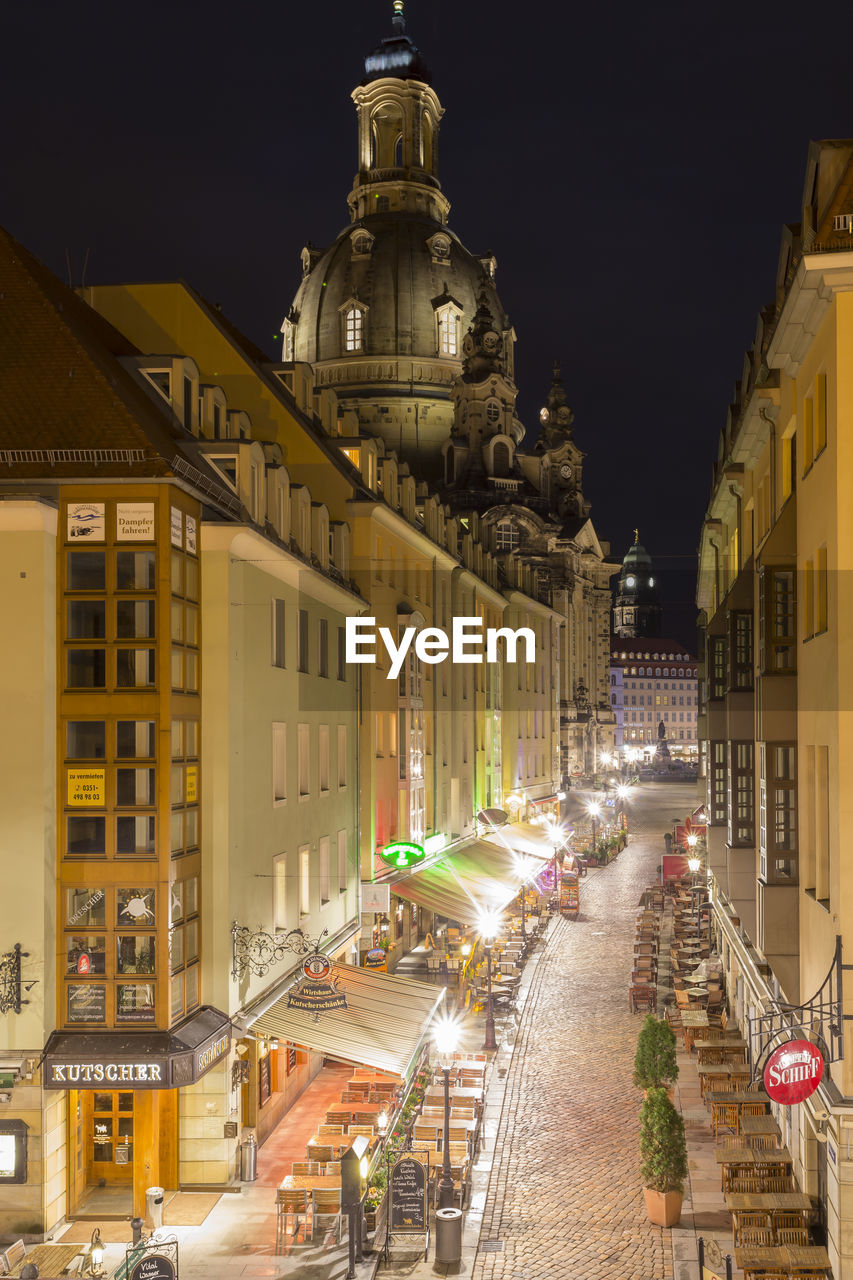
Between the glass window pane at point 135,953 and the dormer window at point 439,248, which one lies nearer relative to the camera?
the glass window pane at point 135,953

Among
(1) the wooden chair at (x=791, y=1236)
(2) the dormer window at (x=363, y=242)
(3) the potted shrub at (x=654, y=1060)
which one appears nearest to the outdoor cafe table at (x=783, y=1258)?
(1) the wooden chair at (x=791, y=1236)

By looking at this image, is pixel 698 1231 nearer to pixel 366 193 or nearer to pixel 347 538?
pixel 347 538

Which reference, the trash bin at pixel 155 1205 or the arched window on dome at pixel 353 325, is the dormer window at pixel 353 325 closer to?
the arched window on dome at pixel 353 325

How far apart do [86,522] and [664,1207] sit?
48.9 ft

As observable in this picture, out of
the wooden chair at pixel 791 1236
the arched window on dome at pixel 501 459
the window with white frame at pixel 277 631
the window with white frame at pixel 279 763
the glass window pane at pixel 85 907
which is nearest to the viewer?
the wooden chair at pixel 791 1236

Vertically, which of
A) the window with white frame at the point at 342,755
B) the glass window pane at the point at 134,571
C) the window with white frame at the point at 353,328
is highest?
the window with white frame at the point at 353,328

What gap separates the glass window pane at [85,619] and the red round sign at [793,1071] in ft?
41.1

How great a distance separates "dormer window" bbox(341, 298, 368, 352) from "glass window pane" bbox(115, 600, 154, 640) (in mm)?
91938

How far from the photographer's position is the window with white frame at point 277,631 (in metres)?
29.0

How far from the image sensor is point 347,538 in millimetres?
37250

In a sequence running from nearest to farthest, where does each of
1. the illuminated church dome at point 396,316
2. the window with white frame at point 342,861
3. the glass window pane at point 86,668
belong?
the glass window pane at point 86,668 → the window with white frame at point 342,861 → the illuminated church dome at point 396,316

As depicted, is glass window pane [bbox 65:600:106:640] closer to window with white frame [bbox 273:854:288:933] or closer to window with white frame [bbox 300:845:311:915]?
window with white frame [bbox 273:854:288:933]

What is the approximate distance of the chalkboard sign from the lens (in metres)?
22.2

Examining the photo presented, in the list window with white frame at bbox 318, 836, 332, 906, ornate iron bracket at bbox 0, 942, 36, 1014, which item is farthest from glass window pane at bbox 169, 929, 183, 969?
window with white frame at bbox 318, 836, 332, 906
